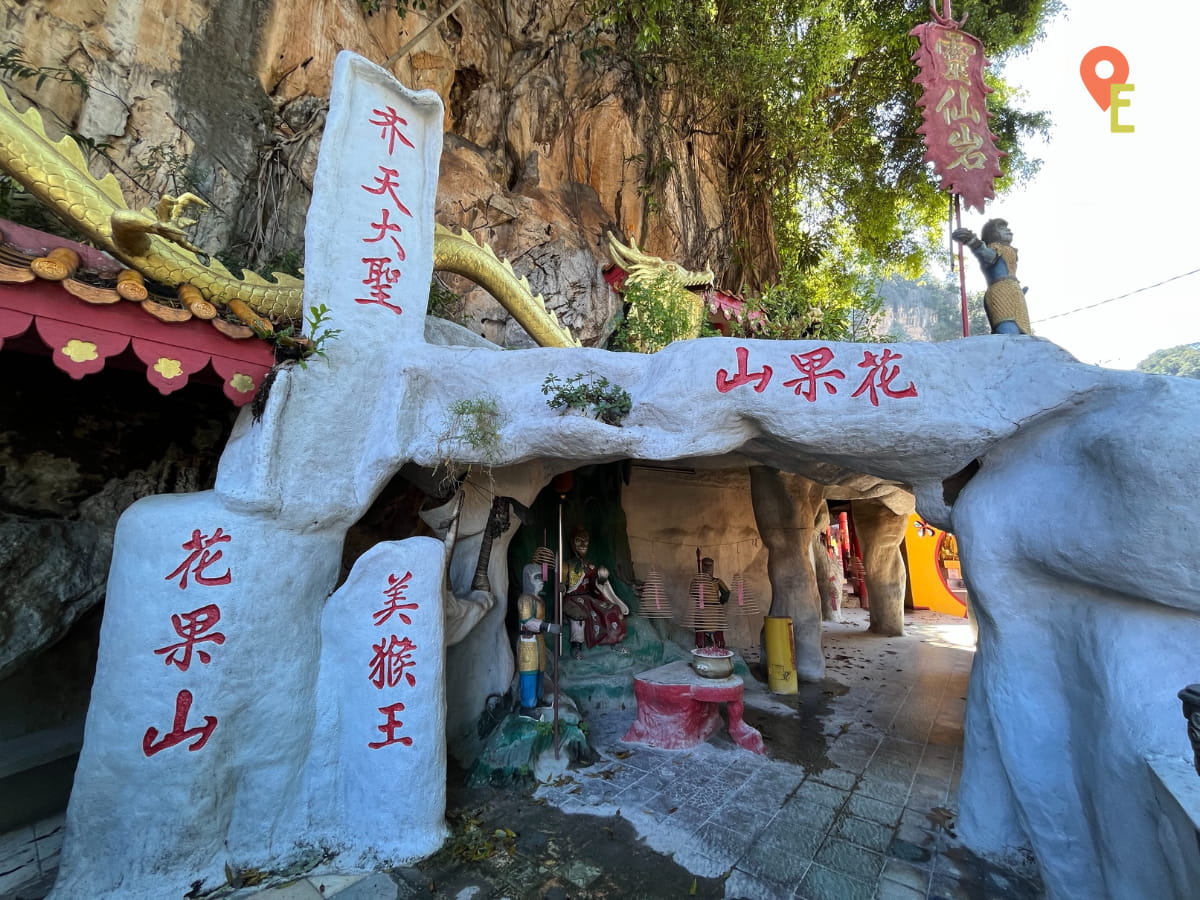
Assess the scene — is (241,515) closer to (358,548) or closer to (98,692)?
(98,692)

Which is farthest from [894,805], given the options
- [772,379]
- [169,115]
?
[169,115]

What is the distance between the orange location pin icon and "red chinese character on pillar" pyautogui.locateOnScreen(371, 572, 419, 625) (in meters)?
6.90

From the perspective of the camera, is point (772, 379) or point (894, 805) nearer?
point (772, 379)

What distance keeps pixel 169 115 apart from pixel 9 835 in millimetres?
6508

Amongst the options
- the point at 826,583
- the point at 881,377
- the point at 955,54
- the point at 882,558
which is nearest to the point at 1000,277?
the point at 881,377

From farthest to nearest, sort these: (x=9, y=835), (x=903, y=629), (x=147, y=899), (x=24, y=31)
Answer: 1. (x=903, y=629)
2. (x=24, y=31)
3. (x=9, y=835)
4. (x=147, y=899)

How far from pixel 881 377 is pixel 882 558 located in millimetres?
7870

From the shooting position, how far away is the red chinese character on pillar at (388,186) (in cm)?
443

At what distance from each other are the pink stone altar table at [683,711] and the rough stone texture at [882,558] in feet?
18.1

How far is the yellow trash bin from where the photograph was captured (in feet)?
23.3

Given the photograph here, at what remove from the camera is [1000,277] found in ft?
14.8

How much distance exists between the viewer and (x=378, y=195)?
4.43 metres

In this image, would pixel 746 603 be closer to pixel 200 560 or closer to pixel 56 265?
pixel 200 560

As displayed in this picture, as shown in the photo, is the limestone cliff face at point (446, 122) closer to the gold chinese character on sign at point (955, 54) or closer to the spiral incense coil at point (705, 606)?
the spiral incense coil at point (705, 606)
